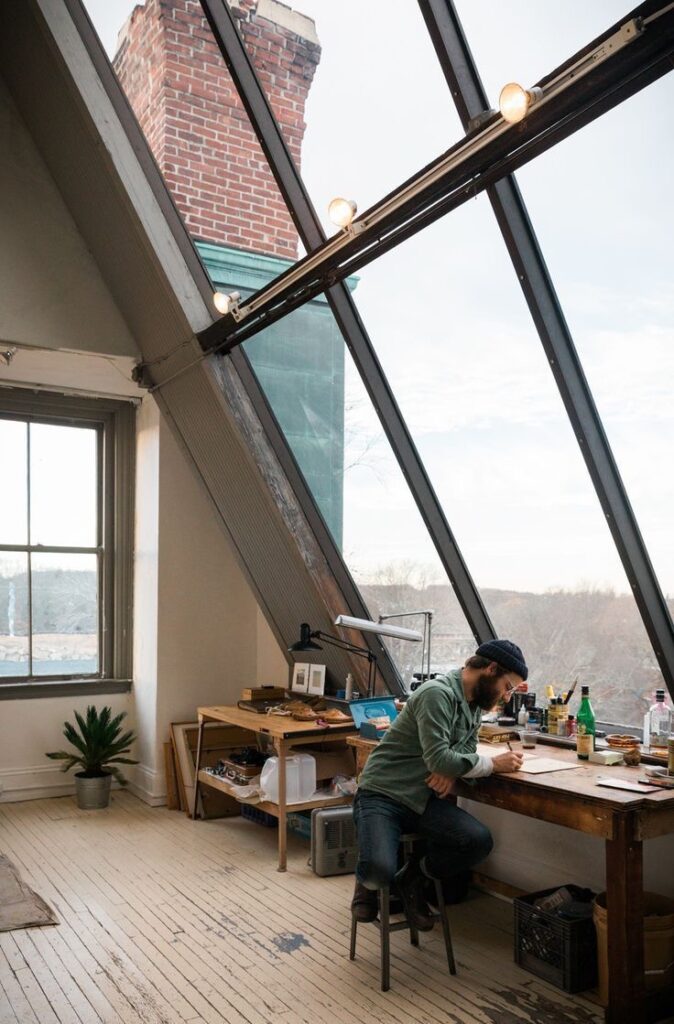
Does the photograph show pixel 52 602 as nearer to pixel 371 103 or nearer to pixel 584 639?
pixel 584 639

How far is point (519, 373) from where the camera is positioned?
3.39 meters

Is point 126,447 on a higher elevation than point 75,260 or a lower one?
lower

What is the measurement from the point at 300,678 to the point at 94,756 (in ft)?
5.15

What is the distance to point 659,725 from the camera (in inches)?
135

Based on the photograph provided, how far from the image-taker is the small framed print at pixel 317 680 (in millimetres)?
5305

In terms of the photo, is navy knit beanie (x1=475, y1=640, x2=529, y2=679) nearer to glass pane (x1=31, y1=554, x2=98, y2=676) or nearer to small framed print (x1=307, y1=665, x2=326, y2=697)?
small framed print (x1=307, y1=665, x2=326, y2=697)

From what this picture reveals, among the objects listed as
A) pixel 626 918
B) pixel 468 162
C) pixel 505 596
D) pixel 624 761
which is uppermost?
pixel 468 162

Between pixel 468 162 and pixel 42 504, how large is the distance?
439cm

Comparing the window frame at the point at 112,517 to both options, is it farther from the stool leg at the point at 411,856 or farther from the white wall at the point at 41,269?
the stool leg at the point at 411,856

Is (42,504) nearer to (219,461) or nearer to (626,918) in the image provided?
(219,461)

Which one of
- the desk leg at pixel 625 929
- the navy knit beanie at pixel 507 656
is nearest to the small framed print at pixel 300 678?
the navy knit beanie at pixel 507 656

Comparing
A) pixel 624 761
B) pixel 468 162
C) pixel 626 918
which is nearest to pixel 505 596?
pixel 624 761

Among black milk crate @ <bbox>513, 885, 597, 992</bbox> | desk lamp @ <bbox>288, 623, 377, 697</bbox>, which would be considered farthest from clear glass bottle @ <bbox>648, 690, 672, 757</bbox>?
desk lamp @ <bbox>288, 623, 377, 697</bbox>

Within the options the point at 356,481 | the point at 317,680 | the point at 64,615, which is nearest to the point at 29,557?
the point at 64,615
